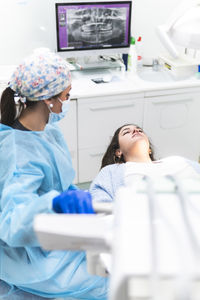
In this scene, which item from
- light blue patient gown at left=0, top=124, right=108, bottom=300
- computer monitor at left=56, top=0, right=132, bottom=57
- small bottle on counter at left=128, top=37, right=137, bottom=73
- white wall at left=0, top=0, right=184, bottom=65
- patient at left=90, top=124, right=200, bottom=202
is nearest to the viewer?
light blue patient gown at left=0, top=124, right=108, bottom=300

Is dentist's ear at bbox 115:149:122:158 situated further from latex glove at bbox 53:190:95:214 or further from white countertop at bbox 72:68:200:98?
latex glove at bbox 53:190:95:214

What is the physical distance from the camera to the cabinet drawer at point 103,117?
266 cm

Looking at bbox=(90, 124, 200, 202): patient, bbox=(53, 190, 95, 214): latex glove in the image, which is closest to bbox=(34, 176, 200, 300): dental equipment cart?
bbox=(53, 190, 95, 214): latex glove

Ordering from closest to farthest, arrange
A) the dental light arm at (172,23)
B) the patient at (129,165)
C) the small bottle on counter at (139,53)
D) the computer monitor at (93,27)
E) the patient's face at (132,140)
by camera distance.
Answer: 1. the dental light arm at (172,23)
2. the patient at (129,165)
3. the patient's face at (132,140)
4. the computer monitor at (93,27)
5. the small bottle on counter at (139,53)

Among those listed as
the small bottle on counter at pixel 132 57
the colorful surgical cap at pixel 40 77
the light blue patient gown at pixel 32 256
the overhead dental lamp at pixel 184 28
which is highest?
the overhead dental lamp at pixel 184 28

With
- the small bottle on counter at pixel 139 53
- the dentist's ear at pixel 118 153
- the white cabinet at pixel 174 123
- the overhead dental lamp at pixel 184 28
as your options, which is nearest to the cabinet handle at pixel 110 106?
the white cabinet at pixel 174 123

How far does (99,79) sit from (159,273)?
2423 millimetres

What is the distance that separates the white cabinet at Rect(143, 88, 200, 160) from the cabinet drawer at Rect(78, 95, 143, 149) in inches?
4.2

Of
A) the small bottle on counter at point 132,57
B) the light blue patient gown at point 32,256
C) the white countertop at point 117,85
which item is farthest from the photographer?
the small bottle on counter at point 132,57

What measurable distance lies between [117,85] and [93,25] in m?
0.52

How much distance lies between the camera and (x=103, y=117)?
272 centimetres

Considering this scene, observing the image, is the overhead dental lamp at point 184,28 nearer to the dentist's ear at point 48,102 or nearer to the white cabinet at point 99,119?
the dentist's ear at point 48,102

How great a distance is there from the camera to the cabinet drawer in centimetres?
266

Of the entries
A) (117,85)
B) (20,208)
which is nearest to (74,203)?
(20,208)
